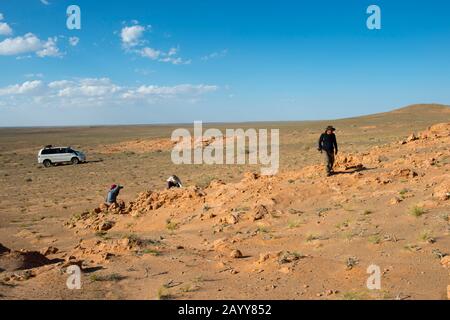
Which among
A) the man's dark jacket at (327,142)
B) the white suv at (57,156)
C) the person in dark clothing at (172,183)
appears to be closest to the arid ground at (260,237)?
the man's dark jacket at (327,142)

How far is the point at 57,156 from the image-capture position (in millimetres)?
39469

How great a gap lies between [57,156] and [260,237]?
32.4 meters

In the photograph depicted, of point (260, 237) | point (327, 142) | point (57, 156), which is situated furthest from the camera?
point (57, 156)

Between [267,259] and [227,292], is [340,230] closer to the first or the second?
[267,259]

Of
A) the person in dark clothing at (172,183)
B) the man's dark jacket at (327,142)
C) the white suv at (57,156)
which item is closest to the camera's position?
the man's dark jacket at (327,142)

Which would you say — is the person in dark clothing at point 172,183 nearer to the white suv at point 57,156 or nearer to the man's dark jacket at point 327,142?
the man's dark jacket at point 327,142

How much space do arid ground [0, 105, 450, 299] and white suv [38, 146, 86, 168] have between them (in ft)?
57.1

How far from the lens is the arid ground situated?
7.70 m

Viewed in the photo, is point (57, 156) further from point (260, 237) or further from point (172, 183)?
point (260, 237)

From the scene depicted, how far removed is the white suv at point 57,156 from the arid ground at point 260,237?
17397mm

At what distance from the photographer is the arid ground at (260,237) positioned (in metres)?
7.70

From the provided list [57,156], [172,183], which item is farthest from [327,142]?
[57,156]

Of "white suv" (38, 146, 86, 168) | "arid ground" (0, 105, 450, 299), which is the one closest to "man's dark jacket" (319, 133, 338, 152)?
"arid ground" (0, 105, 450, 299)
